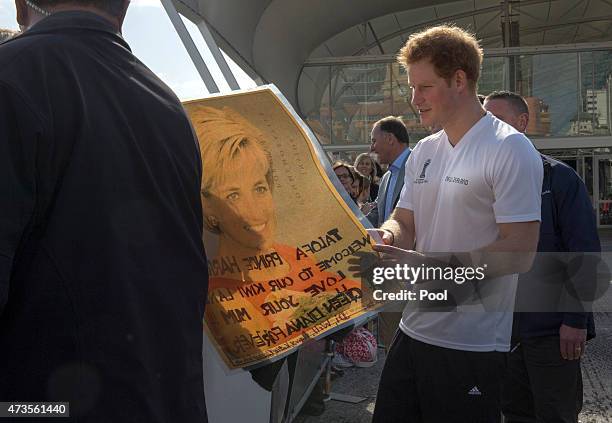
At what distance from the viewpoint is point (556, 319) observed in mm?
3098

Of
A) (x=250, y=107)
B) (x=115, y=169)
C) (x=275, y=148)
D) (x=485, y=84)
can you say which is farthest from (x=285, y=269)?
(x=485, y=84)

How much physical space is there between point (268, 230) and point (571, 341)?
180 cm

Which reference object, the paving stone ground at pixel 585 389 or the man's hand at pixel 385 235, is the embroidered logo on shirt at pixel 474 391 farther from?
the paving stone ground at pixel 585 389

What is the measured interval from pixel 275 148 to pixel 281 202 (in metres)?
0.15

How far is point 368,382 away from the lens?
18.6 ft

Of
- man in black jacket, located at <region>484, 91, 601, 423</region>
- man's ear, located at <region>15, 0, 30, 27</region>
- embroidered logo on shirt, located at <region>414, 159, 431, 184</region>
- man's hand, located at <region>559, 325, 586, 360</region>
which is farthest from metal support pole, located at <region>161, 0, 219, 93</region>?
man's ear, located at <region>15, 0, 30, 27</region>

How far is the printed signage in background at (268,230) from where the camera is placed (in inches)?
71.5

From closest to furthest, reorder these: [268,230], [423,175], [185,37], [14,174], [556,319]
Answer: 1. [14,174]
2. [268,230]
3. [423,175]
4. [556,319]
5. [185,37]

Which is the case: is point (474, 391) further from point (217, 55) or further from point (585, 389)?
point (217, 55)

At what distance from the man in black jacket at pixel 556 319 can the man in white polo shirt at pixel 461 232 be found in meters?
0.89

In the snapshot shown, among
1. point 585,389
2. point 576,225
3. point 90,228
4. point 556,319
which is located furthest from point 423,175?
point 585,389

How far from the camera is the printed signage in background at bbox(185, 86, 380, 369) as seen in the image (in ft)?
5.96

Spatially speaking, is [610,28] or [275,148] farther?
[610,28]

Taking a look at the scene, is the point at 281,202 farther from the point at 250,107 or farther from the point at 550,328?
the point at 550,328
